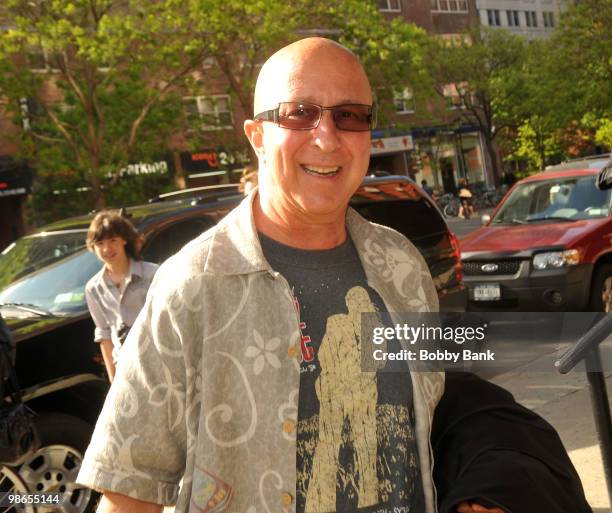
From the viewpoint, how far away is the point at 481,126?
44.3 meters

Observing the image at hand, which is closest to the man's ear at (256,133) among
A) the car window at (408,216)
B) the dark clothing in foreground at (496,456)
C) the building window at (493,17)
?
the dark clothing in foreground at (496,456)

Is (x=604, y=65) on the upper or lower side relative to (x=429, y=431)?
upper

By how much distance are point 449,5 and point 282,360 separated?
173 ft

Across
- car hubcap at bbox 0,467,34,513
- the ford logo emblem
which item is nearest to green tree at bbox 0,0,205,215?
the ford logo emblem

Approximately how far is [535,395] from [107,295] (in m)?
2.52

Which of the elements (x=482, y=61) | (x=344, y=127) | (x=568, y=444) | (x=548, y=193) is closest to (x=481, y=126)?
(x=482, y=61)

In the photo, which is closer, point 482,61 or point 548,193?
point 548,193

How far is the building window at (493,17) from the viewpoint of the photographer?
5797 cm

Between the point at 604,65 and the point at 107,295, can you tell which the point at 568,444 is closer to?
the point at 107,295

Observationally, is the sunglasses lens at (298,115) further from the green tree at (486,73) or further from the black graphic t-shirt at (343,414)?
the green tree at (486,73)

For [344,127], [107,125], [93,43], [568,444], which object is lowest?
[568,444]

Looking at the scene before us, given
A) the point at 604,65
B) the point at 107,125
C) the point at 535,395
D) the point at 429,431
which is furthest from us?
the point at 604,65

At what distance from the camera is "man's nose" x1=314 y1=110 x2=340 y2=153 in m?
1.92

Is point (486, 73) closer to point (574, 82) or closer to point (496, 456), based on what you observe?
point (574, 82)
